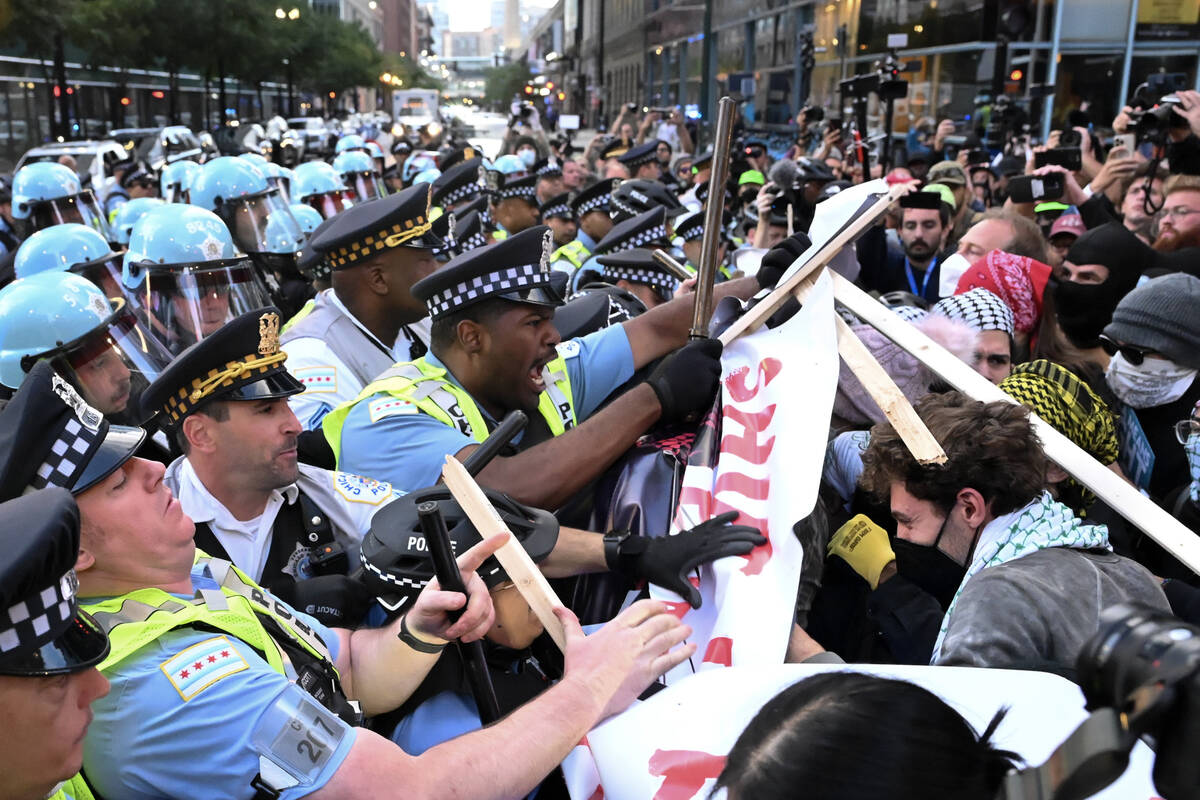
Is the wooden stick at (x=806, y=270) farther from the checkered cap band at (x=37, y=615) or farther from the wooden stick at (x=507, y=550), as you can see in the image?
the checkered cap band at (x=37, y=615)

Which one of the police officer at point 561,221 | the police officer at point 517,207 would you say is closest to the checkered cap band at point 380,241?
the police officer at point 561,221

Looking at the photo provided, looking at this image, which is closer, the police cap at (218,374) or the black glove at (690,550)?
the black glove at (690,550)

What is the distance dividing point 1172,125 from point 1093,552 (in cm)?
509

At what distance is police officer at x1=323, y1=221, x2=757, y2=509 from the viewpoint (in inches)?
114

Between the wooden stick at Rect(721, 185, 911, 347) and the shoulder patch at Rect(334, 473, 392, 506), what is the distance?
106 cm

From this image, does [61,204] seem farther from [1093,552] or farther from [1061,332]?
[1093,552]

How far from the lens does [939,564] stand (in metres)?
2.62

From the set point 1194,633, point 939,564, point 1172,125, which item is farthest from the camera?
point 1172,125

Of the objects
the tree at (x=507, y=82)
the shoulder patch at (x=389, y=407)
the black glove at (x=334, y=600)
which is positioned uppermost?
the tree at (x=507, y=82)

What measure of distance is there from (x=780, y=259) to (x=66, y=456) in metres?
1.75

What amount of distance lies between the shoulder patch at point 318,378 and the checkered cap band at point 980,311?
233 centimetres

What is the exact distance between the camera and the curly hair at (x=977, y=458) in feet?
8.02

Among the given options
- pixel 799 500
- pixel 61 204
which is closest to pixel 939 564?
pixel 799 500

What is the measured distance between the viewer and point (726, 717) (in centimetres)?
185
